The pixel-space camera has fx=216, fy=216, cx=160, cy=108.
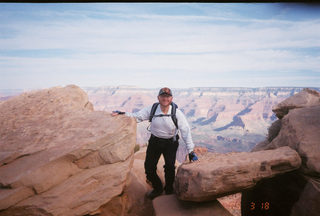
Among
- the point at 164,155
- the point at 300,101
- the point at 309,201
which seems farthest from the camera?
the point at 300,101

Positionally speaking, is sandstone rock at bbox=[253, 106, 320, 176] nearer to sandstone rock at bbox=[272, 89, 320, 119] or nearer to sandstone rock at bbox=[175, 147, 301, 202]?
sandstone rock at bbox=[175, 147, 301, 202]

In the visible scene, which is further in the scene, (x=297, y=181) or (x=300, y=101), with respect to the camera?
(x=300, y=101)

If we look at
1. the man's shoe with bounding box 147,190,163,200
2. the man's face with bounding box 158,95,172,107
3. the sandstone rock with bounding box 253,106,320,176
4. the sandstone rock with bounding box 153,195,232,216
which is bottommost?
the man's shoe with bounding box 147,190,163,200

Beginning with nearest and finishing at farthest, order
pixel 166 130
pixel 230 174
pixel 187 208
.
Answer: pixel 230 174 → pixel 187 208 → pixel 166 130

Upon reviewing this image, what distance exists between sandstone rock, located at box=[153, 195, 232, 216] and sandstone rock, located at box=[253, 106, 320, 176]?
2.53m

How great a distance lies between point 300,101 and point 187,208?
6367 mm

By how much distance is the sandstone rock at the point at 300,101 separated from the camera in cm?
860

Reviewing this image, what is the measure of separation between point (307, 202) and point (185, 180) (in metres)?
3.09

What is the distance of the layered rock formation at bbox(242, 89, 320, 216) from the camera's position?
18.0ft

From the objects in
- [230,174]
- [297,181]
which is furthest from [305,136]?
[230,174]

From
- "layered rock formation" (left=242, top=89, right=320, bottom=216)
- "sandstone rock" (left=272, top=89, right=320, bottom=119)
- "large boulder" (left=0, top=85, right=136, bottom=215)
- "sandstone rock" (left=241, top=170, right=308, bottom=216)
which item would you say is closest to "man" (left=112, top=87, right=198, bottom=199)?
"large boulder" (left=0, top=85, right=136, bottom=215)

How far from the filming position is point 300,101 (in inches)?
343

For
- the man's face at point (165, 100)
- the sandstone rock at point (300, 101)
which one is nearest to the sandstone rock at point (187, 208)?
the man's face at point (165, 100)

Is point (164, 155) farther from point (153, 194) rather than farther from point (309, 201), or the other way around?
point (309, 201)
